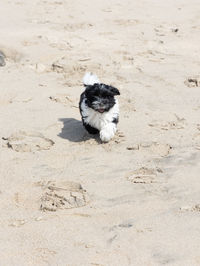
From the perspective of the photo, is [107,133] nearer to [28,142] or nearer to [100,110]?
[100,110]

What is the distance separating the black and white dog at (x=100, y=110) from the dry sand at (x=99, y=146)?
6.7 inches

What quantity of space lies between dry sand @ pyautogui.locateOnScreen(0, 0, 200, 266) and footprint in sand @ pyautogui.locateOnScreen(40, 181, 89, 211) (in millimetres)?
10

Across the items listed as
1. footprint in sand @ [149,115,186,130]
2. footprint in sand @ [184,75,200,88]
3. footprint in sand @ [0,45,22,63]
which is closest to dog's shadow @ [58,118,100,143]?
footprint in sand @ [149,115,186,130]

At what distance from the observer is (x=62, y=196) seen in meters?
4.51

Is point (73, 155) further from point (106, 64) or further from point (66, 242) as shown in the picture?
point (106, 64)

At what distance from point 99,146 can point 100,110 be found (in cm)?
43

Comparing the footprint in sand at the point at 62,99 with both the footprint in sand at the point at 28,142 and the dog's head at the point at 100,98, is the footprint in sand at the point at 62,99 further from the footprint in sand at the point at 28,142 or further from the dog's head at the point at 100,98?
the dog's head at the point at 100,98

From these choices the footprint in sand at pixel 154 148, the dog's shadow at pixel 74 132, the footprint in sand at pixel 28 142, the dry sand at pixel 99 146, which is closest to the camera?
the dry sand at pixel 99 146

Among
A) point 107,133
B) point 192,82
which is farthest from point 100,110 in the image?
point 192,82

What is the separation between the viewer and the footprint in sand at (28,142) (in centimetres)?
561

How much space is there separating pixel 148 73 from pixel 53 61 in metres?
1.62

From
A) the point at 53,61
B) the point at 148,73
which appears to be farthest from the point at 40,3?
the point at 148,73

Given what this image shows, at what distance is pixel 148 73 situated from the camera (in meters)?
7.97

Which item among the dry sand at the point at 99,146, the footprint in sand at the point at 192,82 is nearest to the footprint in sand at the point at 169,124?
the dry sand at the point at 99,146
